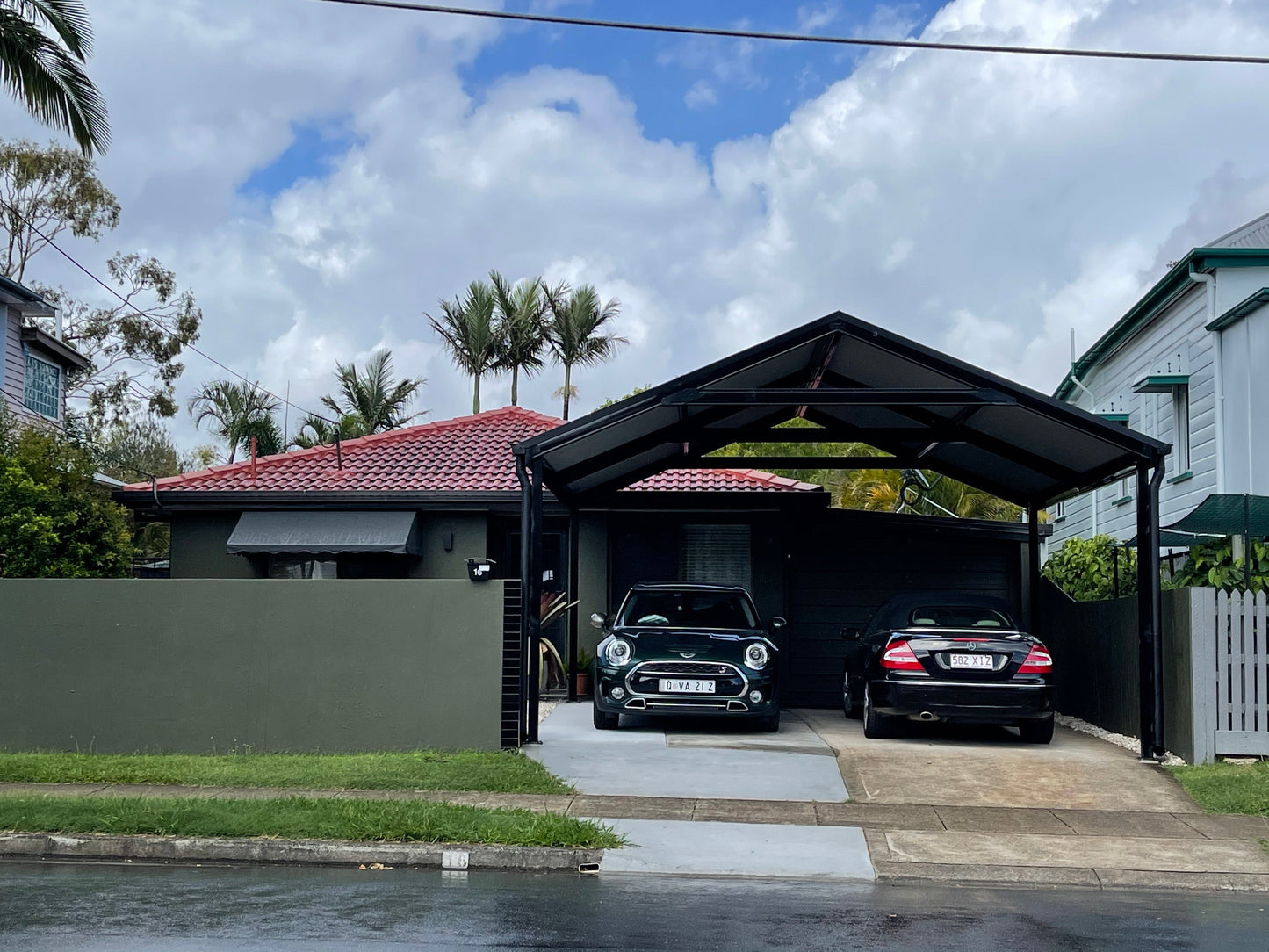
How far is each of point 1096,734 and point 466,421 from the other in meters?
11.3

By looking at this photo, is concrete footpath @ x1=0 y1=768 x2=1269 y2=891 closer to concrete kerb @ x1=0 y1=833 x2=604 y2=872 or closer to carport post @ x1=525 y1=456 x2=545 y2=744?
concrete kerb @ x1=0 y1=833 x2=604 y2=872

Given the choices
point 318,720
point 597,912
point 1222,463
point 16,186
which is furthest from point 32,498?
point 16,186

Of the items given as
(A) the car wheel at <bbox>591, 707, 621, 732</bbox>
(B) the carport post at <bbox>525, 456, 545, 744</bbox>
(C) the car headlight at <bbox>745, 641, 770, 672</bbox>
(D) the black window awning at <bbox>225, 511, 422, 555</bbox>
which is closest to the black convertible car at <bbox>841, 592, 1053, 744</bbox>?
(C) the car headlight at <bbox>745, 641, 770, 672</bbox>

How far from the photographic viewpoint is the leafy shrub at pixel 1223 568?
1181 centimetres

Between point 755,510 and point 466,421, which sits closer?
point 755,510

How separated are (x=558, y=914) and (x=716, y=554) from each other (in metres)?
12.1

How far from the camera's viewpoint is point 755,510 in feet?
59.4

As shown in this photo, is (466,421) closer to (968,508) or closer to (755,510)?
(755,510)

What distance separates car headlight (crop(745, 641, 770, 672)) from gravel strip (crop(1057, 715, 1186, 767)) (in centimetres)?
358

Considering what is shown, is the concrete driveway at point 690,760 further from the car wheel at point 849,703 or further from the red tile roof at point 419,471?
the red tile roof at point 419,471

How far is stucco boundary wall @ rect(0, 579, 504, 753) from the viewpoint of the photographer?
1155 cm

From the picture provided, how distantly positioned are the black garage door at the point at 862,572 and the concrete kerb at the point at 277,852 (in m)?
10.9

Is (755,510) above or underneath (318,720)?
above

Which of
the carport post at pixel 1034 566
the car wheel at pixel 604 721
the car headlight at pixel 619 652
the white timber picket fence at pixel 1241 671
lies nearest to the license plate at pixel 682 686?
the car headlight at pixel 619 652
